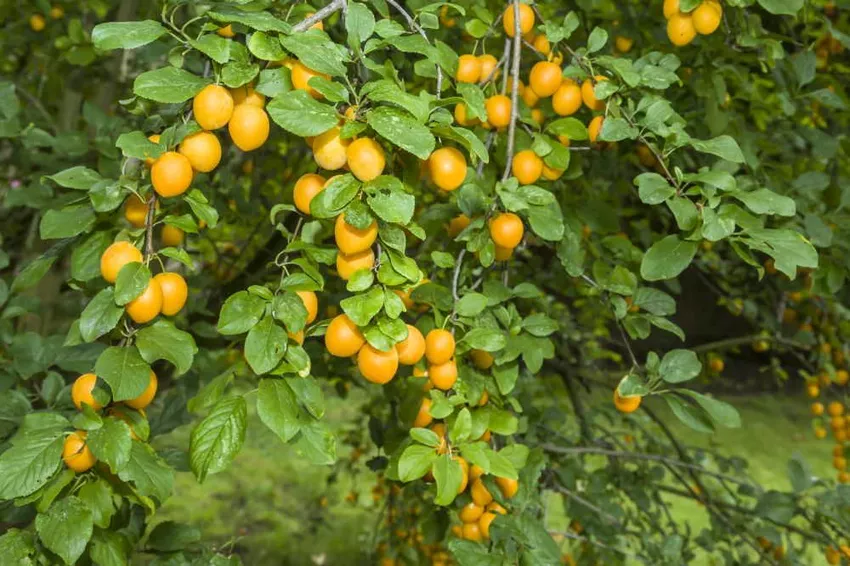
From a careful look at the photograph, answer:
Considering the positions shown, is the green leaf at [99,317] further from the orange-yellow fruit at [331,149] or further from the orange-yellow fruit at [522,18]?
the orange-yellow fruit at [522,18]

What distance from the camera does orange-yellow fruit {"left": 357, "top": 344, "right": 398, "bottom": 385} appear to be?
0.88 meters

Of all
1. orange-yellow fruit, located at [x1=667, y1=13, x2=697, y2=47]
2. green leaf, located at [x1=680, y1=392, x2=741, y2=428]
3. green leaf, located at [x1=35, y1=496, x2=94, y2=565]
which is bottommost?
green leaf, located at [x1=35, y1=496, x2=94, y2=565]

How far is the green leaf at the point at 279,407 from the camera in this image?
81 centimetres

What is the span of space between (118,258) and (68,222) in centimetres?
19

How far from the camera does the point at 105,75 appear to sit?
7.64ft

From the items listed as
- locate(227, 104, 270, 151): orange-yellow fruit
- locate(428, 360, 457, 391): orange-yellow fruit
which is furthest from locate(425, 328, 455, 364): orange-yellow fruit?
locate(227, 104, 270, 151): orange-yellow fruit

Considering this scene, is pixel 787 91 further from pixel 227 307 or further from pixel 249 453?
pixel 249 453

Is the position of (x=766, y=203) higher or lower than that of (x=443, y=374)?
higher

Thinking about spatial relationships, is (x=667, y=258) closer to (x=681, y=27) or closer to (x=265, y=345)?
(x=681, y=27)

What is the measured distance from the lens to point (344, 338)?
2.88 ft

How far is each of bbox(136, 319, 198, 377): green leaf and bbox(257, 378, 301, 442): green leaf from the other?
9 centimetres

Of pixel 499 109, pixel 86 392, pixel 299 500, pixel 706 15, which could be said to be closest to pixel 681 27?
pixel 706 15

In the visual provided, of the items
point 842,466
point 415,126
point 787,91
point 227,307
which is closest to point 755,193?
point 415,126

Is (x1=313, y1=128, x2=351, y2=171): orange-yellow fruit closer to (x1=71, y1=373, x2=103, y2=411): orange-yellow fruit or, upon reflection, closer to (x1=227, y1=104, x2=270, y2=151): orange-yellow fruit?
(x1=227, y1=104, x2=270, y2=151): orange-yellow fruit
